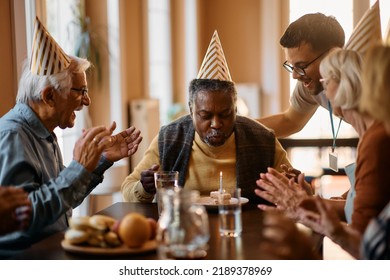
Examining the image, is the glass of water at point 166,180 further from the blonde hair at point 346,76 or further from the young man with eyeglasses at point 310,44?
the young man with eyeglasses at point 310,44

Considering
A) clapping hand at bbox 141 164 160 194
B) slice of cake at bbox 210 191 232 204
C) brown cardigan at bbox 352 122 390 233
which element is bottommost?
slice of cake at bbox 210 191 232 204

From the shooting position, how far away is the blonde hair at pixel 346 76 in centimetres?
173

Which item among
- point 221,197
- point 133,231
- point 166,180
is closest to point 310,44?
point 221,197

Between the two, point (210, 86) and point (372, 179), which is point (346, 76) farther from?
point (210, 86)

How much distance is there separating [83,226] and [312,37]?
1498 mm

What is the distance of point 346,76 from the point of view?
175cm

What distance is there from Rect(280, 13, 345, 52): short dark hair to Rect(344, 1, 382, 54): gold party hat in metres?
0.43

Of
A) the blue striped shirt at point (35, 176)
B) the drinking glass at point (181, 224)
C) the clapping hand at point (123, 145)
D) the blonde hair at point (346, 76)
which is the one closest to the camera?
the drinking glass at point (181, 224)

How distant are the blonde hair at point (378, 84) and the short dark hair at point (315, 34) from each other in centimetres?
144

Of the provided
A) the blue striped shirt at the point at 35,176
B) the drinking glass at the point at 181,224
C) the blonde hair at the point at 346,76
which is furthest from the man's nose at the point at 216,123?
the drinking glass at the point at 181,224

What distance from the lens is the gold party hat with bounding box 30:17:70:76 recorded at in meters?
2.16

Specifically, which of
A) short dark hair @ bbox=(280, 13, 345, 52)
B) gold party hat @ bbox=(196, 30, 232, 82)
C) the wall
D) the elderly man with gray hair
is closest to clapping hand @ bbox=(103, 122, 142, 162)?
the elderly man with gray hair

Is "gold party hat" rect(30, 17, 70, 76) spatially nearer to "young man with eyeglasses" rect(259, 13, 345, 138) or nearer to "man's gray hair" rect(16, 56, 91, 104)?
"man's gray hair" rect(16, 56, 91, 104)

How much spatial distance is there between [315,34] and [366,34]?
61cm
